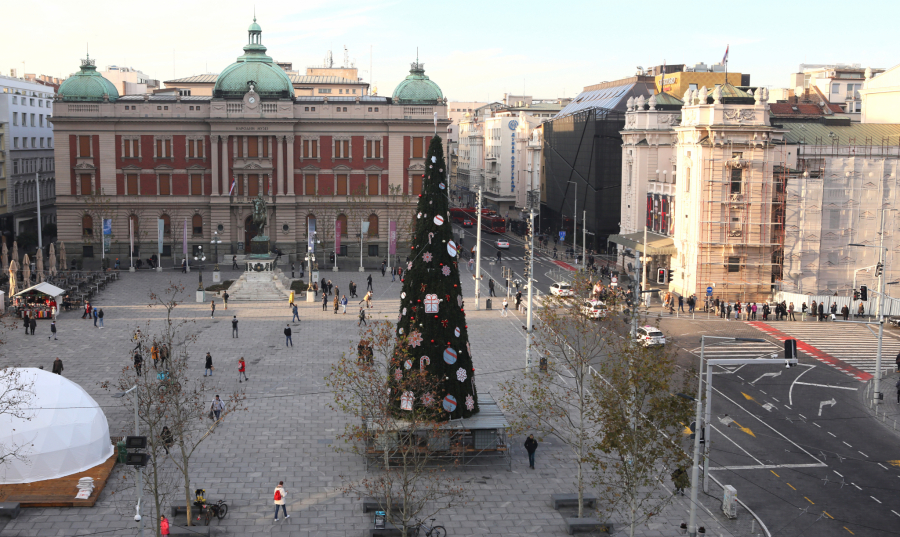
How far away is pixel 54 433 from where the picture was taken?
31.4 metres

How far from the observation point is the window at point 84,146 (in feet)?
295

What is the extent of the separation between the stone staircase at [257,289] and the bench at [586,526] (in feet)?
149

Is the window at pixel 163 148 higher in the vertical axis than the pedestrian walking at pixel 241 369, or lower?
higher

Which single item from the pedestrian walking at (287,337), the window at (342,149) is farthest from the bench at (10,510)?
the window at (342,149)

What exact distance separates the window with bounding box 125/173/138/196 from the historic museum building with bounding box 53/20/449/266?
0.10 meters

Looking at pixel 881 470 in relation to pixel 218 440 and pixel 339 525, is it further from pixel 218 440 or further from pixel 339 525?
pixel 218 440

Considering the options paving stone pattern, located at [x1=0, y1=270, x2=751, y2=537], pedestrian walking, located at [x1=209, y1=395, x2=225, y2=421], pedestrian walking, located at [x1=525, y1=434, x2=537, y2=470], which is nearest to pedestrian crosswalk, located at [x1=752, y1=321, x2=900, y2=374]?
paving stone pattern, located at [x1=0, y1=270, x2=751, y2=537]

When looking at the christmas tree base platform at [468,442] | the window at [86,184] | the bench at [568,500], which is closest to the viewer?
the bench at [568,500]

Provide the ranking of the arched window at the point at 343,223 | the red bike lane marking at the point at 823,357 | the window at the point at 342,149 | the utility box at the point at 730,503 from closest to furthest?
the utility box at the point at 730,503, the red bike lane marking at the point at 823,357, the window at the point at 342,149, the arched window at the point at 343,223

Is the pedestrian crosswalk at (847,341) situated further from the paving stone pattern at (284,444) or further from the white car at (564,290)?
the paving stone pattern at (284,444)

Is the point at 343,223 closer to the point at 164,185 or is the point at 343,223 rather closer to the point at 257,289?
the point at 164,185

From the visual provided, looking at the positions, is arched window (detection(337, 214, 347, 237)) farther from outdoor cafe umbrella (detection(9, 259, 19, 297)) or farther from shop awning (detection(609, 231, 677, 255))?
outdoor cafe umbrella (detection(9, 259, 19, 297))

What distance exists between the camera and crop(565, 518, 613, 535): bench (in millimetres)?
28047

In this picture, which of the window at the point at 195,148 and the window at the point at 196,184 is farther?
the window at the point at 196,184
